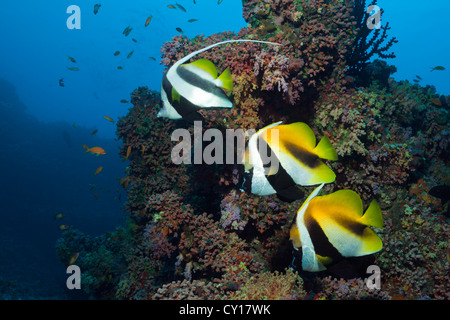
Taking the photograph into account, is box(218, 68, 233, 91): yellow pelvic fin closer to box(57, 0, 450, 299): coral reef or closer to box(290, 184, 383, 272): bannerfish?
box(290, 184, 383, 272): bannerfish

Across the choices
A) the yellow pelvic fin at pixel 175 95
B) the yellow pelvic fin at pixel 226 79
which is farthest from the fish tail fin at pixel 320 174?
the yellow pelvic fin at pixel 175 95

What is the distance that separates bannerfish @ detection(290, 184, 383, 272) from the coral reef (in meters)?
1.51

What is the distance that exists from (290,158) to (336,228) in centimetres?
54

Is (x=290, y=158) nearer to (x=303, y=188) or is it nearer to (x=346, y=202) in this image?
(x=346, y=202)

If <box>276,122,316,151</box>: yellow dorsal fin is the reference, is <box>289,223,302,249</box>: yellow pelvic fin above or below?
below

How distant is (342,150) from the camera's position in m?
4.20

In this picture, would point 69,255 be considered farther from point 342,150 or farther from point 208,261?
point 342,150

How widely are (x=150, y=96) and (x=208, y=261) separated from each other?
4835mm

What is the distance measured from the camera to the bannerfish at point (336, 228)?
156 centimetres

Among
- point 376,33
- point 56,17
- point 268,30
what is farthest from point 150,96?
point 56,17

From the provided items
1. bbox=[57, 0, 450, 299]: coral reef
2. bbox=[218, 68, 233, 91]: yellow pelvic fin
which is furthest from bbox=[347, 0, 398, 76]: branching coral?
bbox=[218, 68, 233, 91]: yellow pelvic fin

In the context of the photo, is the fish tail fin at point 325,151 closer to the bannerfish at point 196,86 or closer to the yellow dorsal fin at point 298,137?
the yellow dorsal fin at point 298,137

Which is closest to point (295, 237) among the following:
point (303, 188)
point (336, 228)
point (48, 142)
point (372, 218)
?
point (336, 228)

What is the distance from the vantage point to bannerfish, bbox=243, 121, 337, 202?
1679 millimetres
